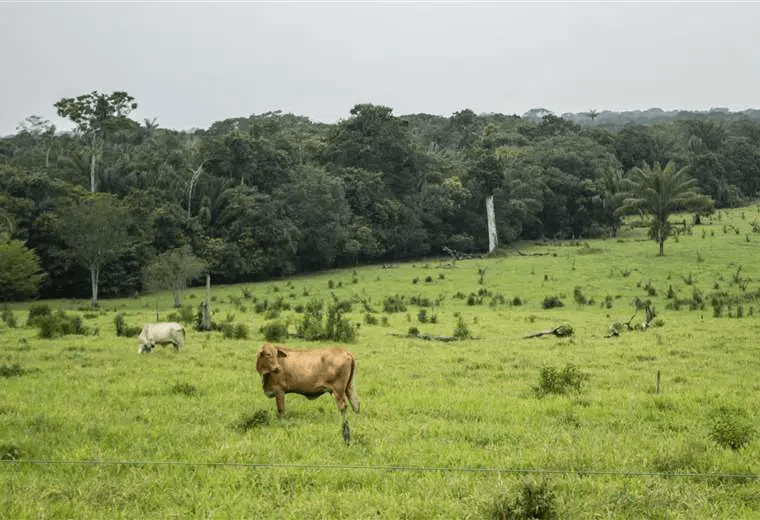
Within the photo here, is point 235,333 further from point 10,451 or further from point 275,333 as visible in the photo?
point 10,451

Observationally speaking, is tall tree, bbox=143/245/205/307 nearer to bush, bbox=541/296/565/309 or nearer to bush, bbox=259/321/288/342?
bush, bbox=259/321/288/342

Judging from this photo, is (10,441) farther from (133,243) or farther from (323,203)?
(323,203)

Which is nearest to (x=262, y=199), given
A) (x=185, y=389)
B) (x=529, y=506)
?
(x=185, y=389)

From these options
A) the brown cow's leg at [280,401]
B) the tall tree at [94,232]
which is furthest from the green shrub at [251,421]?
the tall tree at [94,232]

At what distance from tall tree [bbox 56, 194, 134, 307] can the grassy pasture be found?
1996 cm

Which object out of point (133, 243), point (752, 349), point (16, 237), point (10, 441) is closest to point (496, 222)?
point (133, 243)

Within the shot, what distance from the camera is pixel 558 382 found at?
12969mm

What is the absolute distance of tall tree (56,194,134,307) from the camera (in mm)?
40594

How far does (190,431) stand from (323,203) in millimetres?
47011

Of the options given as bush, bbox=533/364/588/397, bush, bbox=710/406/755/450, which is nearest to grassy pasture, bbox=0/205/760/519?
bush, bbox=710/406/755/450

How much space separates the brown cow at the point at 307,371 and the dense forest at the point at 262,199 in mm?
29059

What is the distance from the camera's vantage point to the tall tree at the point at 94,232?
40594 mm

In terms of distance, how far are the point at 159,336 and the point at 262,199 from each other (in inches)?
1437

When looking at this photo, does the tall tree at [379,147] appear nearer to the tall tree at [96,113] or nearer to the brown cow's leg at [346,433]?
the tall tree at [96,113]
